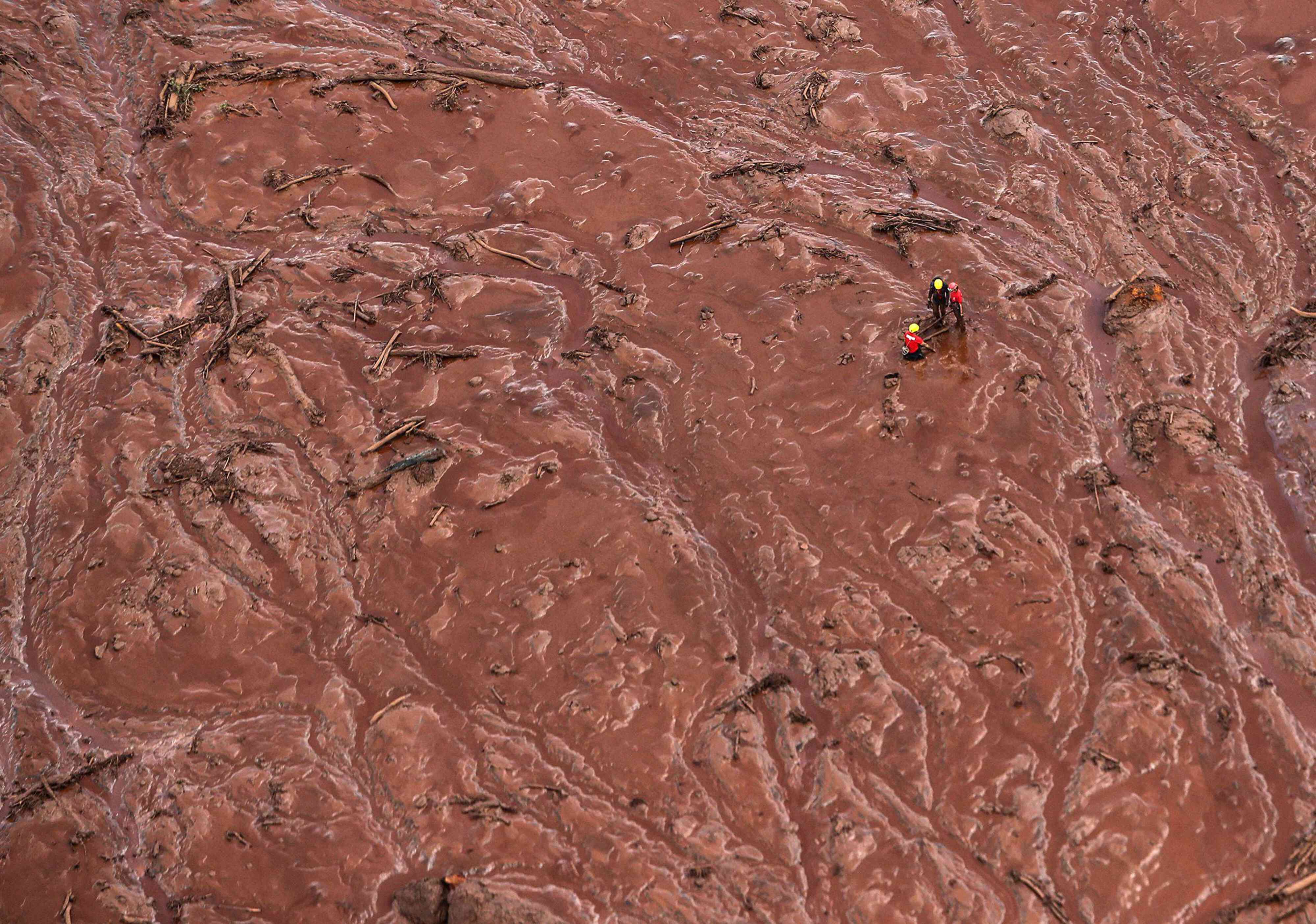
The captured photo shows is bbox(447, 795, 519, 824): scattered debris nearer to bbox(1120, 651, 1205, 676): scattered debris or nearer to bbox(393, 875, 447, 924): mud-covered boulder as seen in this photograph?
bbox(393, 875, 447, 924): mud-covered boulder

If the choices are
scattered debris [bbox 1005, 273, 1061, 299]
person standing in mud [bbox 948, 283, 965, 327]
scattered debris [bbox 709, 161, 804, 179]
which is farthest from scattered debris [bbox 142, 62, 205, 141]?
scattered debris [bbox 1005, 273, 1061, 299]

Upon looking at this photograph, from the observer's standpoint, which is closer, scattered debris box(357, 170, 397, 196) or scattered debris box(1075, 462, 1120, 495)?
scattered debris box(1075, 462, 1120, 495)

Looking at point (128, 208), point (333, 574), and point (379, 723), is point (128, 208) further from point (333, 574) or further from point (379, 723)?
point (379, 723)

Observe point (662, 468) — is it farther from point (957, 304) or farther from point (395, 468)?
point (957, 304)

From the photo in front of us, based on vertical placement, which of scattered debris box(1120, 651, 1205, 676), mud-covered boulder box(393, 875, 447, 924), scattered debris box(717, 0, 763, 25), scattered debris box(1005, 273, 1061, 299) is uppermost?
scattered debris box(717, 0, 763, 25)

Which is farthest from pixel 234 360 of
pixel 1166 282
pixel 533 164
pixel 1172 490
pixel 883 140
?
pixel 1166 282

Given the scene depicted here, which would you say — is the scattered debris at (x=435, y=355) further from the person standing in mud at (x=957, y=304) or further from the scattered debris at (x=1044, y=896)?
the scattered debris at (x=1044, y=896)

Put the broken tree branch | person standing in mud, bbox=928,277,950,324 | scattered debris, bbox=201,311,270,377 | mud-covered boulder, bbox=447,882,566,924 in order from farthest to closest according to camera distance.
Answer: the broken tree branch → scattered debris, bbox=201,311,270,377 → person standing in mud, bbox=928,277,950,324 → mud-covered boulder, bbox=447,882,566,924

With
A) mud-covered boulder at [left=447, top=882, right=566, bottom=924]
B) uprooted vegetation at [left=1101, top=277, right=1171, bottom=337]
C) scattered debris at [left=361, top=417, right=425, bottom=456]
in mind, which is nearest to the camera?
mud-covered boulder at [left=447, top=882, right=566, bottom=924]

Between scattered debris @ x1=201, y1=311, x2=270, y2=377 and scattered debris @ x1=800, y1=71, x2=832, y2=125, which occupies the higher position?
scattered debris @ x1=800, y1=71, x2=832, y2=125
